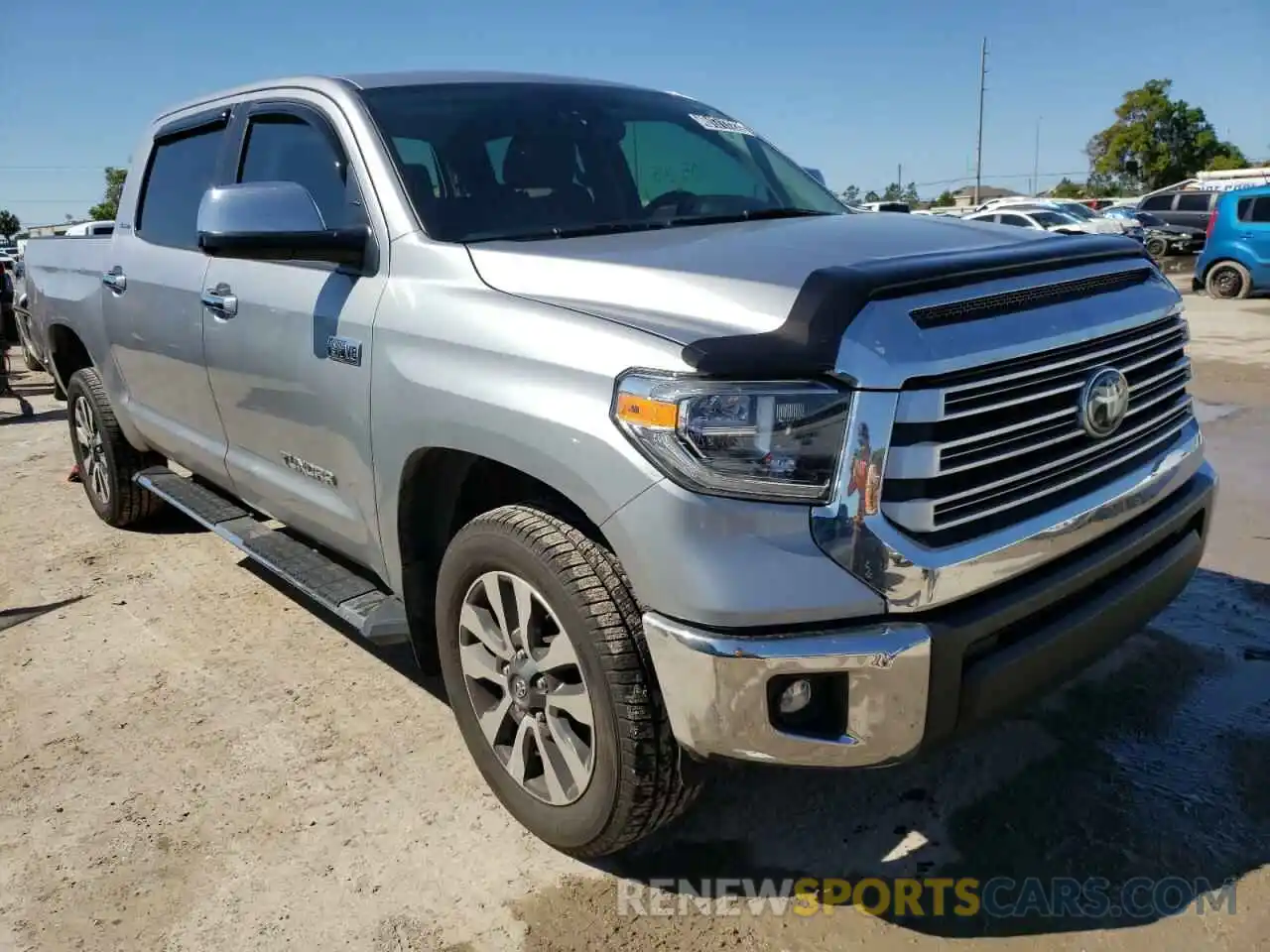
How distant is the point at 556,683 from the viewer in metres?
2.39

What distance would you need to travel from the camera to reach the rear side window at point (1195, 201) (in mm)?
22297

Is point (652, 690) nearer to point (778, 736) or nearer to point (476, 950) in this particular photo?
point (778, 736)

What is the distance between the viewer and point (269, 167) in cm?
353

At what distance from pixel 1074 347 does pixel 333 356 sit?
1961mm

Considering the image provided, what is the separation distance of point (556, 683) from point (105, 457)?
3793 millimetres

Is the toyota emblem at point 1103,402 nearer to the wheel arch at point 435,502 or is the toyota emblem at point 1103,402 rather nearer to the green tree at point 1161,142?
the wheel arch at point 435,502

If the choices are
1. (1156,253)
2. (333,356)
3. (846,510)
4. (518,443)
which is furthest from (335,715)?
(1156,253)

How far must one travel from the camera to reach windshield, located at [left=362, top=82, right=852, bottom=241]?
9.60ft

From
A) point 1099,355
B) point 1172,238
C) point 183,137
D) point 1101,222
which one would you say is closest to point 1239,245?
point 1101,222

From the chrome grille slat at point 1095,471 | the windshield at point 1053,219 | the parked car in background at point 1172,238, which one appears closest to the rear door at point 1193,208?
the parked car in background at point 1172,238

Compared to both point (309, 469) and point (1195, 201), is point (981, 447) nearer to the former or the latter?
point (309, 469)

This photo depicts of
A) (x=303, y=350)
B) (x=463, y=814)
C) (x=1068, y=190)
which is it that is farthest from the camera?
(x=1068, y=190)

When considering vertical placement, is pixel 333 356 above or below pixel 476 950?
above

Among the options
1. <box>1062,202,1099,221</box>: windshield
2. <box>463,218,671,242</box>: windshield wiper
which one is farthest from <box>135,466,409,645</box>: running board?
<box>1062,202,1099,221</box>: windshield
